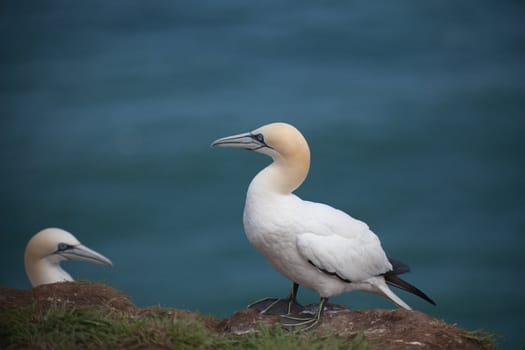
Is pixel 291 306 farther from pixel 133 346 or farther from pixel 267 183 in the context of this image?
pixel 133 346

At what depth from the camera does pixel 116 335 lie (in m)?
4.64

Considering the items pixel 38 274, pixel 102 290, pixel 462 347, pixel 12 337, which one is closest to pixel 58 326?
pixel 12 337

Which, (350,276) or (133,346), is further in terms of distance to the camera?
(350,276)

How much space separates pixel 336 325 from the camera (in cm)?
545

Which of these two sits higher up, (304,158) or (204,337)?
(304,158)

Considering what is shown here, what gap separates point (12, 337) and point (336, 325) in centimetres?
206

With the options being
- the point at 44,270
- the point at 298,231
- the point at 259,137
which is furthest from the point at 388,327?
the point at 44,270

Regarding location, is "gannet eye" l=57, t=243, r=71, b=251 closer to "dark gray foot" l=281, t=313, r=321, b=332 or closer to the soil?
the soil

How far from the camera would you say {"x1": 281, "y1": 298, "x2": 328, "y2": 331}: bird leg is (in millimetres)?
5461

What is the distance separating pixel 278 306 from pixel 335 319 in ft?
1.63

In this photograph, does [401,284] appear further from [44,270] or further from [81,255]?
[44,270]

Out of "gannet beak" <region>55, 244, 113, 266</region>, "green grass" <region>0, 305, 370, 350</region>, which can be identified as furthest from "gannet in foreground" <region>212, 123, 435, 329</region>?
"gannet beak" <region>55, 244, 113, 266</region>

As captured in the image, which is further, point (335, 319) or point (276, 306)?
point (276, 306)

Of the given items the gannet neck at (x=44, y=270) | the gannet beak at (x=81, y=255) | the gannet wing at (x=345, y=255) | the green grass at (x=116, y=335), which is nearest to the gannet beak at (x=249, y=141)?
the gannet wing at (x=345, y=255)
